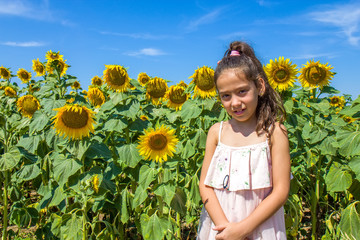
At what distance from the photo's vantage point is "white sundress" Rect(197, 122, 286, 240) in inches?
70.6

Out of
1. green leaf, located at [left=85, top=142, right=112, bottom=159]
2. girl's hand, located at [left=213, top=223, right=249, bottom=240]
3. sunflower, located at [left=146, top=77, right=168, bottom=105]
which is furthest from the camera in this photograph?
sunflower, located at [left=146, top=77, right=168, bottom=105]

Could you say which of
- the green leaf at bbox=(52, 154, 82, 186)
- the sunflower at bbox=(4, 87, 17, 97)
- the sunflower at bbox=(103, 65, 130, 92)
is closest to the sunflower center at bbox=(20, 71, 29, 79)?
the sunflower at bbox=(4, 87, 17, 97)

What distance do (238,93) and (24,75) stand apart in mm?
5600

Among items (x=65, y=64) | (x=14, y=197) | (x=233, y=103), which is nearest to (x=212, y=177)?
A: (x=233, y=103)

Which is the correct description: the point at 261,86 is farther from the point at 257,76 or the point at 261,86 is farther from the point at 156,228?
the point at 156,228

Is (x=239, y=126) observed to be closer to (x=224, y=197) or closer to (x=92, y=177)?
(x=224, y=197)

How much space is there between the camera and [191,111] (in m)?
2.82

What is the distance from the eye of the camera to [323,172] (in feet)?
11.3

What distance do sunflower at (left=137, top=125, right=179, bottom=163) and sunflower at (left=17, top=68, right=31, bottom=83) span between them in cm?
465

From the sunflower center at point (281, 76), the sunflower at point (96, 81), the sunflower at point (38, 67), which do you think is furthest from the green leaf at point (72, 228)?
the sunflower at point (38, 67)

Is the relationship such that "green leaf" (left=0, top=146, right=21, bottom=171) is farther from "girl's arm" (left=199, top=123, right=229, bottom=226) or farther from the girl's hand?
the girl's hand

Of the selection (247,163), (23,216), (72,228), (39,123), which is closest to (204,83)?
→ (247,163)

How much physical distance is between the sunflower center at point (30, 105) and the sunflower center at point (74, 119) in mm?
1170

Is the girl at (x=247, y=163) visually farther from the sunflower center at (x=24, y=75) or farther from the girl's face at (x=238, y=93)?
the sunflower center at (x=24, y=75)
